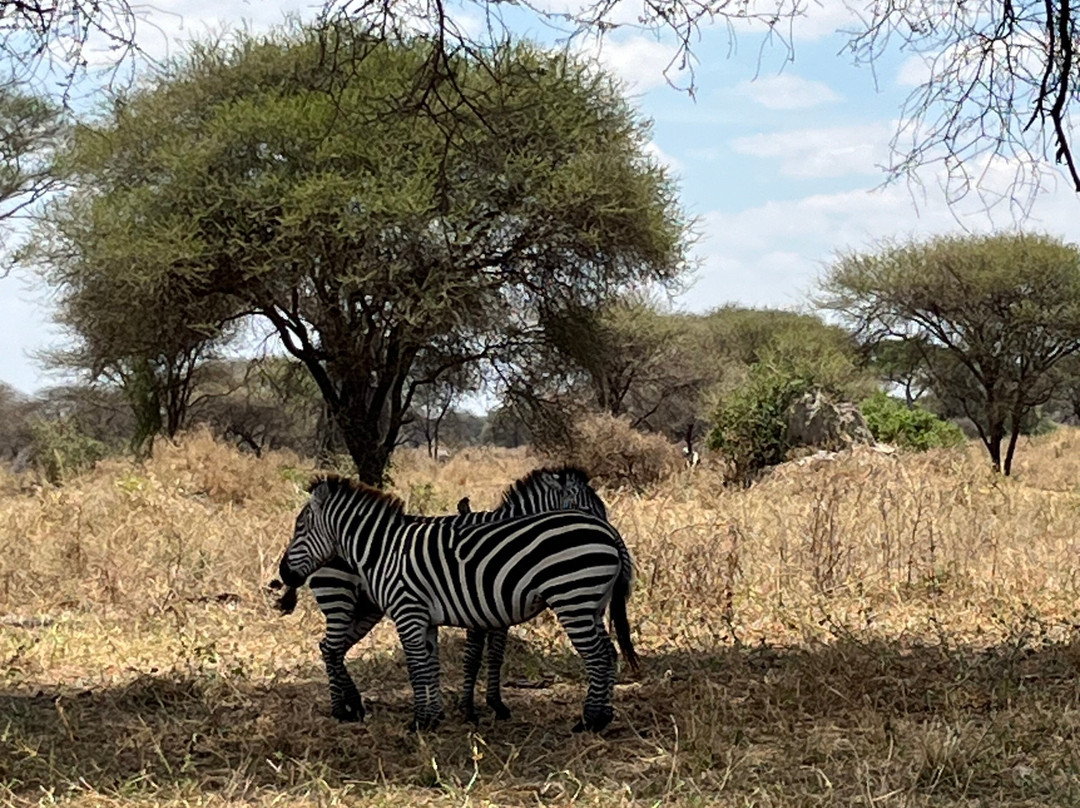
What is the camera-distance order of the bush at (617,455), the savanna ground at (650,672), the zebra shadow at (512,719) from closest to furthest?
the savanna ground at (650,672) → the zebra shadow at (512,719) → the bush at (617,455)

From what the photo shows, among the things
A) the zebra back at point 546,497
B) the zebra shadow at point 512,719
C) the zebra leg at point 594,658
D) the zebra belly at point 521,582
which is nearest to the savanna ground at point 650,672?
the zebra shadow at point 512,719

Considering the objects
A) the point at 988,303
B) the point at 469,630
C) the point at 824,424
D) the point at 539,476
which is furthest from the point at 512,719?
the point at 988,303

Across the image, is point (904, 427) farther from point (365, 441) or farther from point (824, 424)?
point (365, 441)

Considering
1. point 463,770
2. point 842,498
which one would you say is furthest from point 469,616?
point 842,498

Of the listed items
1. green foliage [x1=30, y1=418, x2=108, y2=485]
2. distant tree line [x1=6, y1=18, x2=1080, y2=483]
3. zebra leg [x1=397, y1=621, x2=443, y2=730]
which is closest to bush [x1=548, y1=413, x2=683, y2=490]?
distant tree line [x1=6, y1=18, x2=1080, y2=483]

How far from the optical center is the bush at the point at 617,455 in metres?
19.2

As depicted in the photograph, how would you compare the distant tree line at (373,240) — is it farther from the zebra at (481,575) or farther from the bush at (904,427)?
the zebra at (481,575)

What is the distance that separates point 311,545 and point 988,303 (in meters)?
23.8

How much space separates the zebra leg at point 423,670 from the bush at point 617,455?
42.5ft

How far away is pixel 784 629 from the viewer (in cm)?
820

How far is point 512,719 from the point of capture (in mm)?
6215

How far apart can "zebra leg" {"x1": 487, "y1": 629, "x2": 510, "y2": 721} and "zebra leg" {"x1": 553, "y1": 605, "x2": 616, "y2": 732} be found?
51 centimetres

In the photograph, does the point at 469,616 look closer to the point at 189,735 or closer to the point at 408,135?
the point at 189,735

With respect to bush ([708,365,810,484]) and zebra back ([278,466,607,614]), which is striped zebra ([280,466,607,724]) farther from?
bush ([708,365,810,484])
